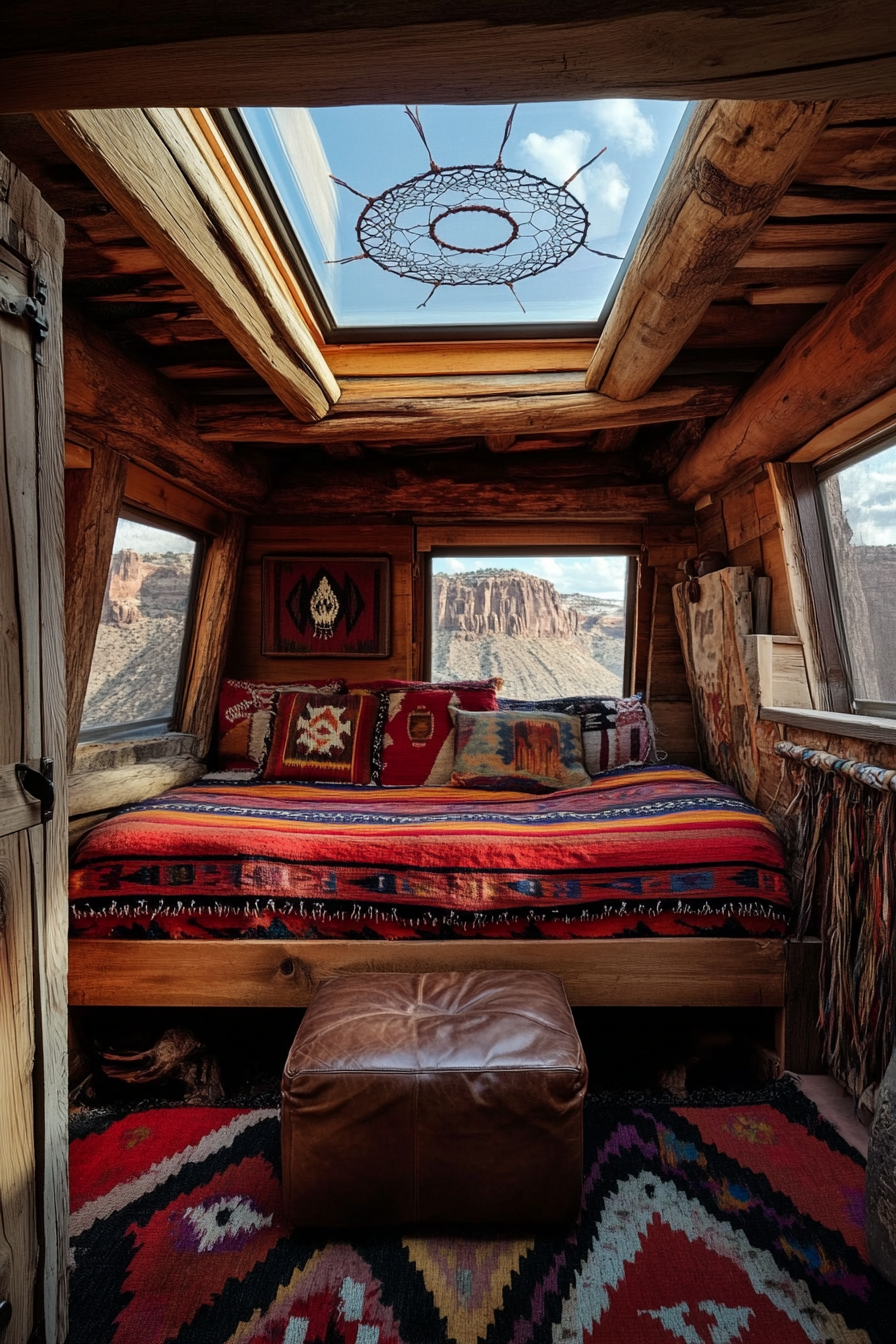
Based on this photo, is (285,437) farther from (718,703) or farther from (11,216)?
(718,703)

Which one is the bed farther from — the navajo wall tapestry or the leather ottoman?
the navajo wall tapestry

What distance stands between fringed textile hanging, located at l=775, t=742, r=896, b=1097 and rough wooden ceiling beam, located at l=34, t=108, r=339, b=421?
6.69 feet

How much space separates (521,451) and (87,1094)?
312cm

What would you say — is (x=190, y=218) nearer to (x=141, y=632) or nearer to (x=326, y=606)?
(x=141, y=632)

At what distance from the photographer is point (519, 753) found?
10.2 feet

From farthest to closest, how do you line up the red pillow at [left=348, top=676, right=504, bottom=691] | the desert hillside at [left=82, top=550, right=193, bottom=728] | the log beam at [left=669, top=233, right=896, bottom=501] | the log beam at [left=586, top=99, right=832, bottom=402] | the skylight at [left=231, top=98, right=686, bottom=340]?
the red pillow at [left=348, top=676, right=504, bottom=691] < the desert hillside at [left=82, top=550, right=193, bottom=728] < the log beam at [left=669, top=233, right=896, bottom=501] < the skylight at [left=231, top=98, right=686, bottom=340] < the log beam at [left=586, top=99, right=832, bottom=402]

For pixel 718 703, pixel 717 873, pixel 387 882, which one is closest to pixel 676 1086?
pixel 717 873

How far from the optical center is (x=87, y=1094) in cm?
214

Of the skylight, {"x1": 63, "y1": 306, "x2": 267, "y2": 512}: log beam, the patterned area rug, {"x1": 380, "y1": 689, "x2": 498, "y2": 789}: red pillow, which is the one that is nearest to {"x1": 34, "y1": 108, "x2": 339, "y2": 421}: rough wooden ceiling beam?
the skylight

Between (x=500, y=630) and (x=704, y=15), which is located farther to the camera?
(x=500, y=630)

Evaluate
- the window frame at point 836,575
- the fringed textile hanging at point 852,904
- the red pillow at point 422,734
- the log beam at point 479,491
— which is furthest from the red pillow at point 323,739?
the window frame at point 836,575

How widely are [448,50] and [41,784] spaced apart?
1298 mm

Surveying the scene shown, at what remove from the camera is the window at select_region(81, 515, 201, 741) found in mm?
2900

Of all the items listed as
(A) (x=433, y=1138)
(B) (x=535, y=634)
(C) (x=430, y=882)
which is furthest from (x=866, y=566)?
(A) (x=433, y=1138)
